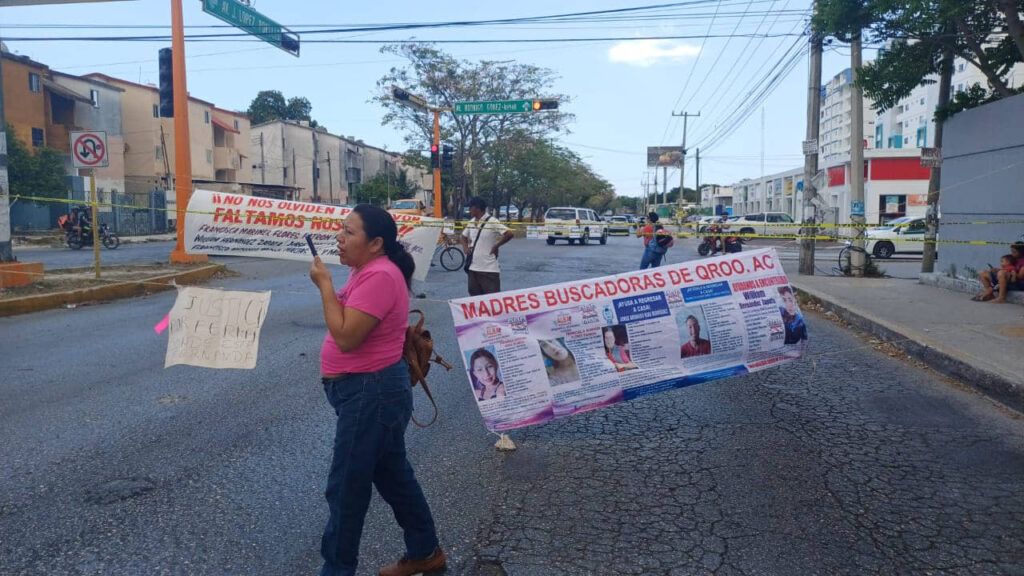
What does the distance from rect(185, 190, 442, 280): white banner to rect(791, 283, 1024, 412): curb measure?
5.72 m

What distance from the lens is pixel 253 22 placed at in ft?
51.3

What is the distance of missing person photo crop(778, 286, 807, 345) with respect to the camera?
5.55 meters

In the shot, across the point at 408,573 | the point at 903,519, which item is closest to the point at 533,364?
the point at 408,573

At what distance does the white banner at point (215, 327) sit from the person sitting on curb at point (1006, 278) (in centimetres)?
1154

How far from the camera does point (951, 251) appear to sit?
14516 mm

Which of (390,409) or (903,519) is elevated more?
(390,409)

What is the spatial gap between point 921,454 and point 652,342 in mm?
1930

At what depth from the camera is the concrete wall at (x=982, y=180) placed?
12328 mm

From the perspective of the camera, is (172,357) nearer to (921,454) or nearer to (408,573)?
(408,573)

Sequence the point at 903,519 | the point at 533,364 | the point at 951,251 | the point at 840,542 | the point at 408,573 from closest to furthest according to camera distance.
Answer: the point at 408,573
the point at 840,542
the point at 903,519
the point at 533,364
the point at 951,251

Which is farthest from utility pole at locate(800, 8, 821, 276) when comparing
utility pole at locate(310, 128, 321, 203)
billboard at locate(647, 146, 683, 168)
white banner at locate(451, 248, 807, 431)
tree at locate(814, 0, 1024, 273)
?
billboard at locate(647, 146, 683, 168)

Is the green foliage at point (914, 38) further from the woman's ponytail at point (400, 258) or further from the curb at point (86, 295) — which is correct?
the curb at point (86, 295)

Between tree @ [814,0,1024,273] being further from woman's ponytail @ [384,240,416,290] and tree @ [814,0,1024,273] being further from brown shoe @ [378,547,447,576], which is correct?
brown shoe @ [378,547,447,576]

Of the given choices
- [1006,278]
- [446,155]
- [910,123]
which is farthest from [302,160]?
[910,123]
